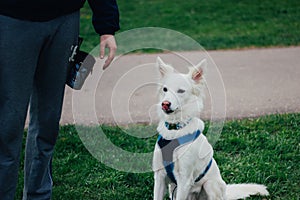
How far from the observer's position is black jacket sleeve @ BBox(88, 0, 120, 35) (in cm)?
303

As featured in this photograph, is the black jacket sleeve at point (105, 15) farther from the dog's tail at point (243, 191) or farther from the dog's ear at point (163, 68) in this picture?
the dog's tail at point (243, 191)

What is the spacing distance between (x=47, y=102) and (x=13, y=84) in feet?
1.10

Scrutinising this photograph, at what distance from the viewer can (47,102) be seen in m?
3.02

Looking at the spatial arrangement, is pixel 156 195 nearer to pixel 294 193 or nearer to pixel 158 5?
pixel 294 193

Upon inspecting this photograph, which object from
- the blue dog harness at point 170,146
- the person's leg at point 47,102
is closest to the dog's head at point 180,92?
the blue dog harness at point 170,146

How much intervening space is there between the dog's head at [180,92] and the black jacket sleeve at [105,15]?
0.49 metres

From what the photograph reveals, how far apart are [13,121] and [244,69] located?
17.0ft

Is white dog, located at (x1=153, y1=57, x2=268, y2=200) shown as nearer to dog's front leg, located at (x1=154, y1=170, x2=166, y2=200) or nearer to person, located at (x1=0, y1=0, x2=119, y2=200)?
dog's front leg, located at (x1=154, y1=170, x2=166, y2=200)

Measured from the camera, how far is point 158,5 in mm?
11867

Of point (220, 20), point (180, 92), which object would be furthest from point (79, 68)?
point (220, 20)

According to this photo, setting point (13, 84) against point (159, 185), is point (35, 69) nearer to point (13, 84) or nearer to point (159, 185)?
point (13, 84)

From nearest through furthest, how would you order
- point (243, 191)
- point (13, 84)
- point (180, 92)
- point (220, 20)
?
point (13, 84)
point (180, 92)
point (243, 191)
point (220, 20)

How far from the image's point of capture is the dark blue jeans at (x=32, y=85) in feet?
8.73

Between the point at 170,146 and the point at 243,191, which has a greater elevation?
the point at 170,146
